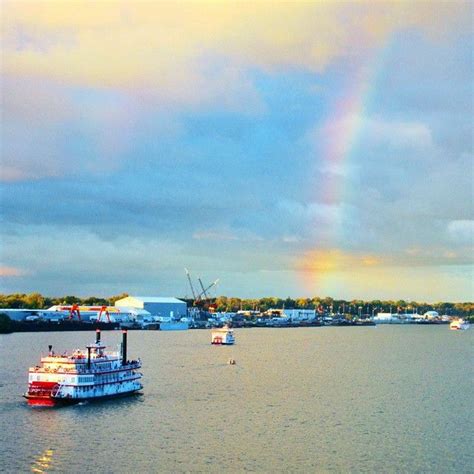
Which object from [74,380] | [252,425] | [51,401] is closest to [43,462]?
[252,425]

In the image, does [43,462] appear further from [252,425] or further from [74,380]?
[74,380]

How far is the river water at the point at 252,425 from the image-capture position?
44.0 m

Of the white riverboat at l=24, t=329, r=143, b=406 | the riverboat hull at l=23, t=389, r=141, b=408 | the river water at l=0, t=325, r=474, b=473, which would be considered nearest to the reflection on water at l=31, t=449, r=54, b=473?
the river water at l=0, t=325, r=474, b=473

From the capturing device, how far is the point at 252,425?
54969 millimetres

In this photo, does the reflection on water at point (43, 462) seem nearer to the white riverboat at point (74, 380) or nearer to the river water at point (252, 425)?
the river water at point (252, 425)

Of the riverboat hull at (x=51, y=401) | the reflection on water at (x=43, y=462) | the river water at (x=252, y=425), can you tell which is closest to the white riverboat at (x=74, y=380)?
the riverboat hull at (x=51, y=401)

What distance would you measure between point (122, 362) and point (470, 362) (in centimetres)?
7023

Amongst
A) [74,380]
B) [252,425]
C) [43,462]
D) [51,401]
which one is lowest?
[43,462]

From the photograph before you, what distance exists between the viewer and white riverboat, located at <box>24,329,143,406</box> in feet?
204

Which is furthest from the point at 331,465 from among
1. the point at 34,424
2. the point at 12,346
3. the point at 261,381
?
the point at 12,346

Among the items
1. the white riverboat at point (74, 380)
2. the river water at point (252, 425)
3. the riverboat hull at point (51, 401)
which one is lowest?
the river water at point (252, 425)

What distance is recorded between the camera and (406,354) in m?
136

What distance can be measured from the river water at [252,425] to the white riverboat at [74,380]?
1.49 metres

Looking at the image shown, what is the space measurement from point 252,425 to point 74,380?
18018mm
